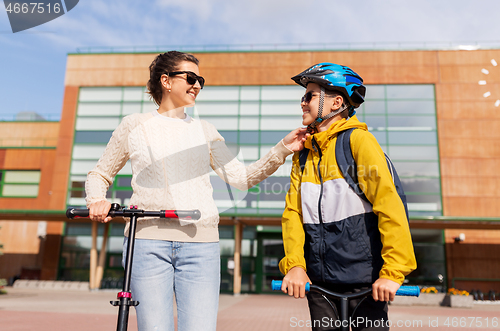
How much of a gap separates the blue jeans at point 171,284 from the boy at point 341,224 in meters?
0.46

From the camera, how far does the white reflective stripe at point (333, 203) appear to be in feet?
7.09

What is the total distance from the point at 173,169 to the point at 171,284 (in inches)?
25.2

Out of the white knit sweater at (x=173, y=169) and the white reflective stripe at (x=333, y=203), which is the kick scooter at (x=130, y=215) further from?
the white reflective stripe at (x=333, y=203)

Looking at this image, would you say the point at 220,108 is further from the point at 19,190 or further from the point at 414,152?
the point at 19,190

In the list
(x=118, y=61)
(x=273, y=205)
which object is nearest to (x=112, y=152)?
(x=273, y=205)

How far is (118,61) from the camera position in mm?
25156

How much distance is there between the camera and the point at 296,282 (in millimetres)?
2031

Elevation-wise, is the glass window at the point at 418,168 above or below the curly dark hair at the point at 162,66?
above

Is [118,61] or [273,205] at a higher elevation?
[118,61]

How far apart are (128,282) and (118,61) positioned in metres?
25.3

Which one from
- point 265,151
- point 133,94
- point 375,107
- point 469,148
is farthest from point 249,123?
point 469,148

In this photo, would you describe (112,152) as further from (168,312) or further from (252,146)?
(252,146)

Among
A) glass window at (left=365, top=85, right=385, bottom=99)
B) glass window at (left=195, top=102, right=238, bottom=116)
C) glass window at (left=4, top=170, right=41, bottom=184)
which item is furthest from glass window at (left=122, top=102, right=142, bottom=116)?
glass window at (left=365, top=85, right=385, bottom=99)

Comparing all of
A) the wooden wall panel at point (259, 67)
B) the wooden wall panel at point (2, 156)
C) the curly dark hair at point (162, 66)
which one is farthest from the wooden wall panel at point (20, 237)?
the curly dark hair at point (162, 66)
